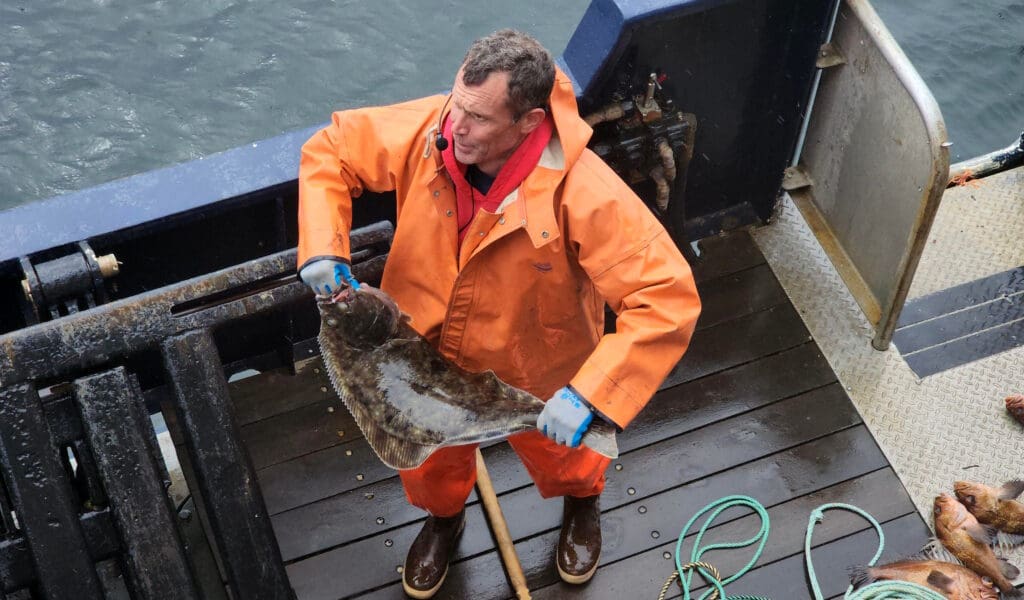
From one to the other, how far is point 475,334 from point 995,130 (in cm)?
622

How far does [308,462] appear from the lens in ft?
13.8

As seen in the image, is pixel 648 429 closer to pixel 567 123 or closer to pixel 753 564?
pixel 753 564

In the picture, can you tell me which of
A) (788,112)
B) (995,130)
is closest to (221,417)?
(788,112)

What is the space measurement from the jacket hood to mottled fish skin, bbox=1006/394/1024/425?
2.48 m

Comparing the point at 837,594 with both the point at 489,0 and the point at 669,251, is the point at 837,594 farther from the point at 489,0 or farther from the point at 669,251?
the point at 489,0

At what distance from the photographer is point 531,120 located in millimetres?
2895

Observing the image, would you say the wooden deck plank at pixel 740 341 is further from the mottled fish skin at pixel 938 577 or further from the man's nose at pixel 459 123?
the man's nose at pixel 459 123

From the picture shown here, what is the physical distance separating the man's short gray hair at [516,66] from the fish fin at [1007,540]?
256 centimetres

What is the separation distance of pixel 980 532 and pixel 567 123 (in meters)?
2.28

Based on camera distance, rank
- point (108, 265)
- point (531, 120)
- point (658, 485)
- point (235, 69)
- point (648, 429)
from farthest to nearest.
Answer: point (235, 69) → point (648, 429) → point (658, 485) → point (108, 265) → point (531, 120)

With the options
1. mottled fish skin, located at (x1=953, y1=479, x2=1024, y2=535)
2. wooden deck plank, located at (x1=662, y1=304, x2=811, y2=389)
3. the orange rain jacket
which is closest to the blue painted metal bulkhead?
wooden deck plank, located at (x1=662, y1=304, x2=811, y2=389)

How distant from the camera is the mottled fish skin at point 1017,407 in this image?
14.3ft

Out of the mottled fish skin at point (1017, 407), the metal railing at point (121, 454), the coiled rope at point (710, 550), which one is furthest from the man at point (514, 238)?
the mottled fish skin at point (1017, 407)

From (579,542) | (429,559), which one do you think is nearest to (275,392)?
(429,559)
